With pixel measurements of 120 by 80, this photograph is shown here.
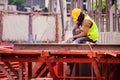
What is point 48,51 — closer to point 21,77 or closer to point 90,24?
point 21,77

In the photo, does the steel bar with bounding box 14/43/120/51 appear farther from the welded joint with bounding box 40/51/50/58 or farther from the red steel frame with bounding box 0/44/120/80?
the welded joint with bounding box 40/51/50/58

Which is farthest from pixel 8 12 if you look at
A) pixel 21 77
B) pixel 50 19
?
pixel 21 77

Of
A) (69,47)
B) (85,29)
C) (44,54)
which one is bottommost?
(44,54)

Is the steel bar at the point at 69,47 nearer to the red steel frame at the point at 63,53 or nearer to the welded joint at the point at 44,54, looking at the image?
the red steel frame at the point at 63,53

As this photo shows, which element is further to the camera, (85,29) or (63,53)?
(85,29)

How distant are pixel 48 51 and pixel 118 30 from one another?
407 inches

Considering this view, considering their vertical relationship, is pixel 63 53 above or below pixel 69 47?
below

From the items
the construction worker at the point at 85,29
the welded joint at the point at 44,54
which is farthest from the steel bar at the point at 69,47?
the construction worker at the point at 85,29

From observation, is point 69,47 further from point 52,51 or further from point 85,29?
point 85,29

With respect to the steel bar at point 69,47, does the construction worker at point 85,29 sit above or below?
above

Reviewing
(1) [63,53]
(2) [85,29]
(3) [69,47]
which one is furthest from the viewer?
(2) [85,29]

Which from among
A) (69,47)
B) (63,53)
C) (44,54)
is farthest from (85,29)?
(44,54)

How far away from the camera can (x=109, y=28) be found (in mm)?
16359

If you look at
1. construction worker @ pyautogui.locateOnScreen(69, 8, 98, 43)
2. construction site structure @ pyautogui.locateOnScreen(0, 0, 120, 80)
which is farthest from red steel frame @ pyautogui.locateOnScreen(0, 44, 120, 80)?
construction worker @ pyautogui.locateOnScreen(69, 8, 98, 43)
